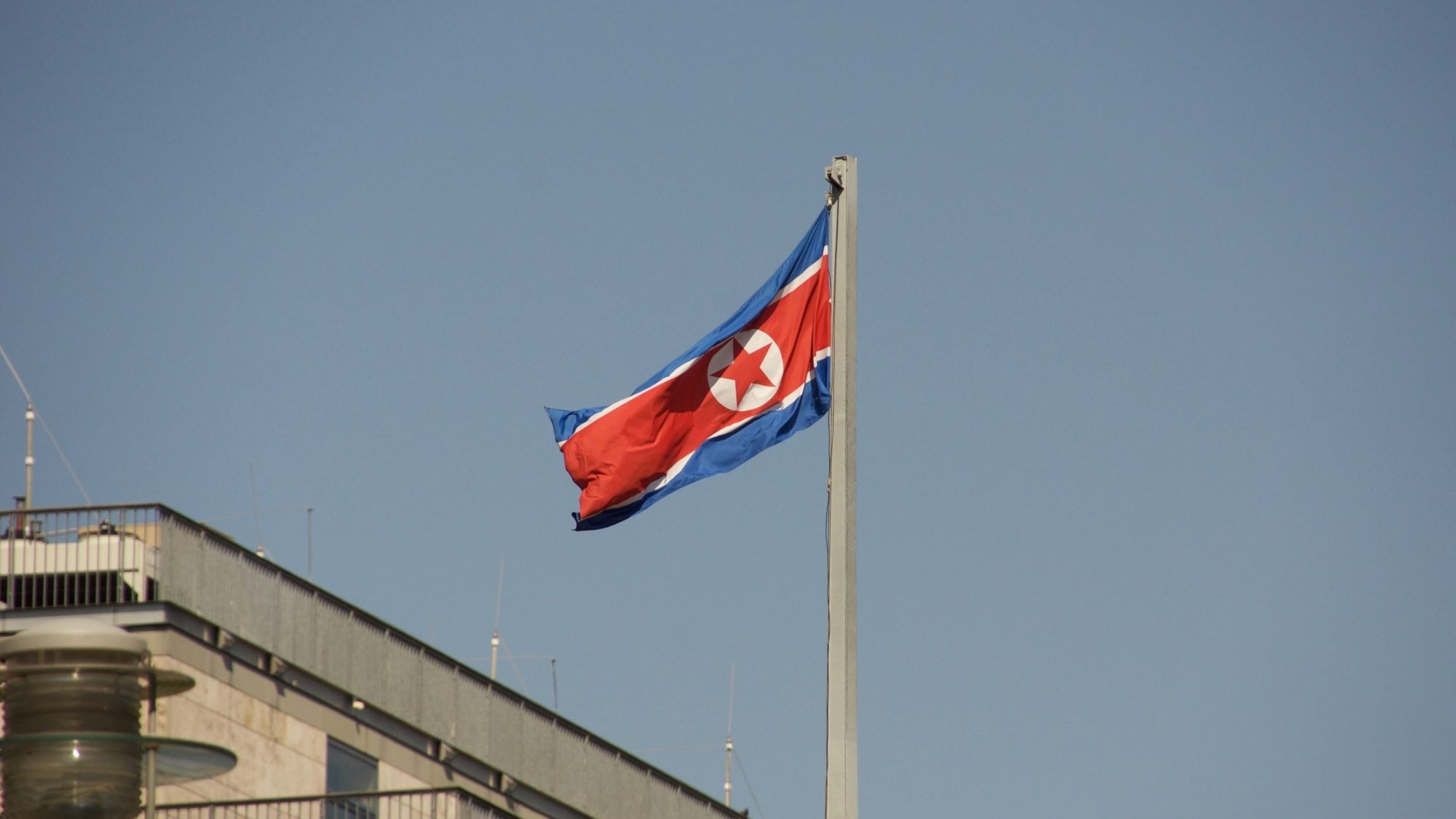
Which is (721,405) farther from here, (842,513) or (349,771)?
(349,771)

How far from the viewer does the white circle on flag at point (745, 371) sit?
23250mm

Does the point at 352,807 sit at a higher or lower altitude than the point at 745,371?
lower

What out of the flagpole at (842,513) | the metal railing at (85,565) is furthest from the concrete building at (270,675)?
the flagpole at (842,513)

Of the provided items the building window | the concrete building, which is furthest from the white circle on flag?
the building window

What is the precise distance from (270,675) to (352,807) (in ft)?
8.68

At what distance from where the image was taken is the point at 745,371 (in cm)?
2336

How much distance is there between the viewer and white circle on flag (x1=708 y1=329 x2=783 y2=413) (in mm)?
23250

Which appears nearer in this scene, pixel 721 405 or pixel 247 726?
pixel 721 405

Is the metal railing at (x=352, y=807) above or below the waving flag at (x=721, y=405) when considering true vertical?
below

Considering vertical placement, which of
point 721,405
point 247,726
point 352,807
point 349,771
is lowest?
point 352,807

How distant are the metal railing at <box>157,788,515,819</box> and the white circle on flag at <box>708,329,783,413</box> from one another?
10.6 metres

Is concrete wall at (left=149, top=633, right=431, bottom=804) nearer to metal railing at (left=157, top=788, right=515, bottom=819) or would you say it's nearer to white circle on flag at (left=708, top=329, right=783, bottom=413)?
metal railing at (left=157, top=788, right=515, bottom=819)

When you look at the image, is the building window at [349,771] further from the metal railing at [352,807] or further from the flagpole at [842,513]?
the flagpole at [842,513]

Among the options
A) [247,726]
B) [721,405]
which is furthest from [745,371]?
[247,726]
